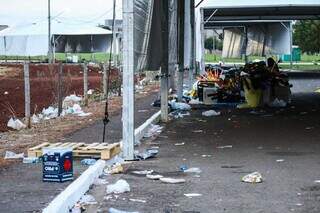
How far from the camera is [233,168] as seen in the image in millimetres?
10523

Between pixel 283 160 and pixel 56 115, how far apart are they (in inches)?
352

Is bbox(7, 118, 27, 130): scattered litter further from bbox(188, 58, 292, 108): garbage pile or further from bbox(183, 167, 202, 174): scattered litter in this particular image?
bbox(188, 58, 292, 108): garbage pile

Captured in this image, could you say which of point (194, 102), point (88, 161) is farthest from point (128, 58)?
point (194, 102)

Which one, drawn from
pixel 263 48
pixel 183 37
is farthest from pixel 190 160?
pixel 263 48

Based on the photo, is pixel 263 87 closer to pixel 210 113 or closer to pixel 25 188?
pixel 210 113

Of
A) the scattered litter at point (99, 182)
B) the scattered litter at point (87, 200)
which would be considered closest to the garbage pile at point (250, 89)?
the scattered litter at point (99, 182)

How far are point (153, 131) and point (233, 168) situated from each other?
5286 mm

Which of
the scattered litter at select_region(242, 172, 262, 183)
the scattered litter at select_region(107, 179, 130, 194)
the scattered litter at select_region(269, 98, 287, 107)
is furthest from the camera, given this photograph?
the scattered litter at select_region(269, 98, 287, 107)

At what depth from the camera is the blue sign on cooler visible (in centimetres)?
886

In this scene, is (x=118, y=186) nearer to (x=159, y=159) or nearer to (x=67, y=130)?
(x=159, y=159)

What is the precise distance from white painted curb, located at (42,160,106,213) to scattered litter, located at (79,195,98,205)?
5cm

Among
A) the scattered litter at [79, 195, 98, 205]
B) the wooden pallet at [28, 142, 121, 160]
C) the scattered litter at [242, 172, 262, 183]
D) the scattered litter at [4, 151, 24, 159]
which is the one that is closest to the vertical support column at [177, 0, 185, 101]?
the wooden pallet at [28, 142, 121, 160]

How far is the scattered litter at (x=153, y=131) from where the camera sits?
14.9 meters

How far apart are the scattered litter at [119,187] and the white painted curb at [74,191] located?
0.31 meters
